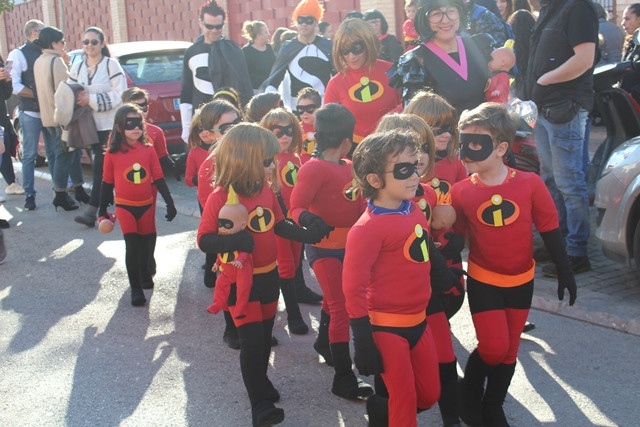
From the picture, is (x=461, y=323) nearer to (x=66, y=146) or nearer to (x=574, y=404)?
(x=574, y=404)

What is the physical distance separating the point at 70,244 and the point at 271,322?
181 inches

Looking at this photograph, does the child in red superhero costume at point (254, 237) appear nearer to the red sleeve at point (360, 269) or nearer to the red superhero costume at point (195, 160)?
the red sleeve at point (360, 269)

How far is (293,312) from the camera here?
18.1 ft

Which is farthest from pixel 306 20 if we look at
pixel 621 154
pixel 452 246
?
pixel 452 246

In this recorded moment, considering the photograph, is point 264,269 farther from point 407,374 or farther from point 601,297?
point 601,297

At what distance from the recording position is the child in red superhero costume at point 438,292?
12.5 feet

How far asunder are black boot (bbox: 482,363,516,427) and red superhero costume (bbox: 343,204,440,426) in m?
0.43

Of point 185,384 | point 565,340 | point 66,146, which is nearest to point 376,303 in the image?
point 185,384

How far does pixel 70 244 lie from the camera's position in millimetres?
8289

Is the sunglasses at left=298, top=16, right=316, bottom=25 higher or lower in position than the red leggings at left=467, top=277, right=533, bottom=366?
higher

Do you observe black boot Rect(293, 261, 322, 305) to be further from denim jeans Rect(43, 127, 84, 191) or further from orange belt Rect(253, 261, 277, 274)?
denim jeans Rect(43, 127, 84, 191)

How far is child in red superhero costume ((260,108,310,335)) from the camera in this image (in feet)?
17.3

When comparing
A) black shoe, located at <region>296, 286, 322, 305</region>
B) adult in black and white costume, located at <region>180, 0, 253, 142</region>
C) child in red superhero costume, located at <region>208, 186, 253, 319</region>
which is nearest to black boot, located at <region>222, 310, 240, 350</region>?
black shoe, located at <region>296, 286, 322, 305</region>

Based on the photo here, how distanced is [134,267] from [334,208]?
2354 mm
